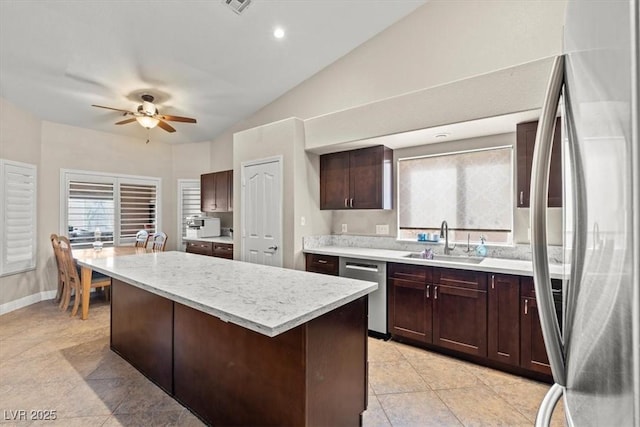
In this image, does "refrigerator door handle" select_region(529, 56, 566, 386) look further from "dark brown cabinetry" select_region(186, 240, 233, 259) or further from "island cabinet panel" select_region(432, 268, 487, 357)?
"dark brown cabinetry" select_region(186, 240, 233, 259)

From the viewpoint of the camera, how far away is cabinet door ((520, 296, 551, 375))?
2.45 meters

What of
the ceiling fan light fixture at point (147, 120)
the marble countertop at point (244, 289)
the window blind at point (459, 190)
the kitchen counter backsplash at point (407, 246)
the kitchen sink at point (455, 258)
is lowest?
the kitchen sink at point (455, 258)

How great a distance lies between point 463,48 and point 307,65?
2006 millimetres

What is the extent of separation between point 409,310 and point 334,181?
6.04 feet

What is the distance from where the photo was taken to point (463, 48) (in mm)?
3258

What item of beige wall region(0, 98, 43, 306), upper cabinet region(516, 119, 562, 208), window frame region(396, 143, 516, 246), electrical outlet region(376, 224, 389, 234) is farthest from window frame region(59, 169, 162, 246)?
upper cabinet region(516, 119, 562, 208)

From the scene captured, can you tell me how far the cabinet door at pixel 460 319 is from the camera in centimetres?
272

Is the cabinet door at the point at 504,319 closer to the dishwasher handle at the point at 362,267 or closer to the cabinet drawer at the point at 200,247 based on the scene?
the dishwasher handle at the point at 362,267

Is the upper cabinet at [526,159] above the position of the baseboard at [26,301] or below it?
above

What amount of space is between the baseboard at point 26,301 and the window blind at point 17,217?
16.9 inches

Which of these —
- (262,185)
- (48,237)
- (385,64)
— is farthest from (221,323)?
(48,237)

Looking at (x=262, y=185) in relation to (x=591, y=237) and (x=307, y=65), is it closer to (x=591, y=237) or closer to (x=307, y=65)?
(x=307, y=65)

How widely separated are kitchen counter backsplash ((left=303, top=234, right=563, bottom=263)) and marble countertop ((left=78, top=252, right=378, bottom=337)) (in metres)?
1.77

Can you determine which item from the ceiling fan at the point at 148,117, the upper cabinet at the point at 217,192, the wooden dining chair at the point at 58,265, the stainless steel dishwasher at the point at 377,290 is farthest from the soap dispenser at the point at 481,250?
the wooden dining chair at the point at 58,265
